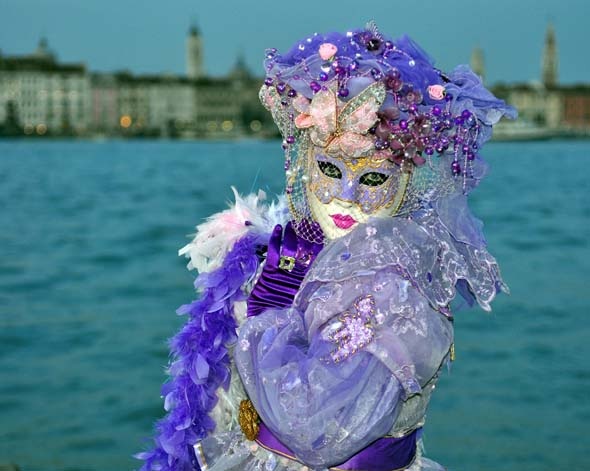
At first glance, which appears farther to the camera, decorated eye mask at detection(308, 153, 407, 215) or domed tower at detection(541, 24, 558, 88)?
domed tower at detection(541, 24, 558, 88)

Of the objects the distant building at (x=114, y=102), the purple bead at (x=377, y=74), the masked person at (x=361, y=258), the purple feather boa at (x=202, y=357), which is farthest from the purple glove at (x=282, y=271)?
the distant building at (x=114, y=102)

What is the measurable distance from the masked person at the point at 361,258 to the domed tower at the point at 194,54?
105498 millimetres

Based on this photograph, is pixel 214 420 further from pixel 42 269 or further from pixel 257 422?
pixel 42 269

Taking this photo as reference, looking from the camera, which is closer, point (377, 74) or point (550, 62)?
point (377, 74)

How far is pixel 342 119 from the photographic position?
201 cm

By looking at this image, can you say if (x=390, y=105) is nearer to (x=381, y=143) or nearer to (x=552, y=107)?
(x=381, y=143)

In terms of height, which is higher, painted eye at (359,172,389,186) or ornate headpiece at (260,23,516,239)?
ornate headpiece at (260,23,516,239)

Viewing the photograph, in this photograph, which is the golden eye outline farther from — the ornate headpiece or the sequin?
the sequin

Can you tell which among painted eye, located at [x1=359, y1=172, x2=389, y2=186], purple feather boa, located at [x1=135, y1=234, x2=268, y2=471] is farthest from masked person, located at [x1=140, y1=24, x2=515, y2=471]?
purple feather boa, located at [x1=135, y1=234, x2=268, y2=471]

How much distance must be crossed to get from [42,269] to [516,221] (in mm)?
9397

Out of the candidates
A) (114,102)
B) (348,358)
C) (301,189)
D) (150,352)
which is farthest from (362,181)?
(114,102)

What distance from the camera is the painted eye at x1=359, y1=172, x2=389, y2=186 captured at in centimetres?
209

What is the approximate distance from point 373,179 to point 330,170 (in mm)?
84

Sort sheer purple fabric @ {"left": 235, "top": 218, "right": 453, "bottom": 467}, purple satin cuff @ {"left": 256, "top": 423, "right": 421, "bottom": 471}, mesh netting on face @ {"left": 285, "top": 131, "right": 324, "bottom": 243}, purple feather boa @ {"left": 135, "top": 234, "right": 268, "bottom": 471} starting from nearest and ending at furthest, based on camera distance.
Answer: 1. sheer purple fabric @ {"left": 235, "top": 218, "right": 453, "bottom": 467}
2. purple satin cuff @ {"left": 256, "top": 423, "right": 421, "bottom": 471}
3. mesh netting on face @ {"left": 285, "top": 131, "right": 324, "bottom": 243}
4. purple feather boa @ {"left": 135, "top": 234, "right": 268, "bottom": 471}
